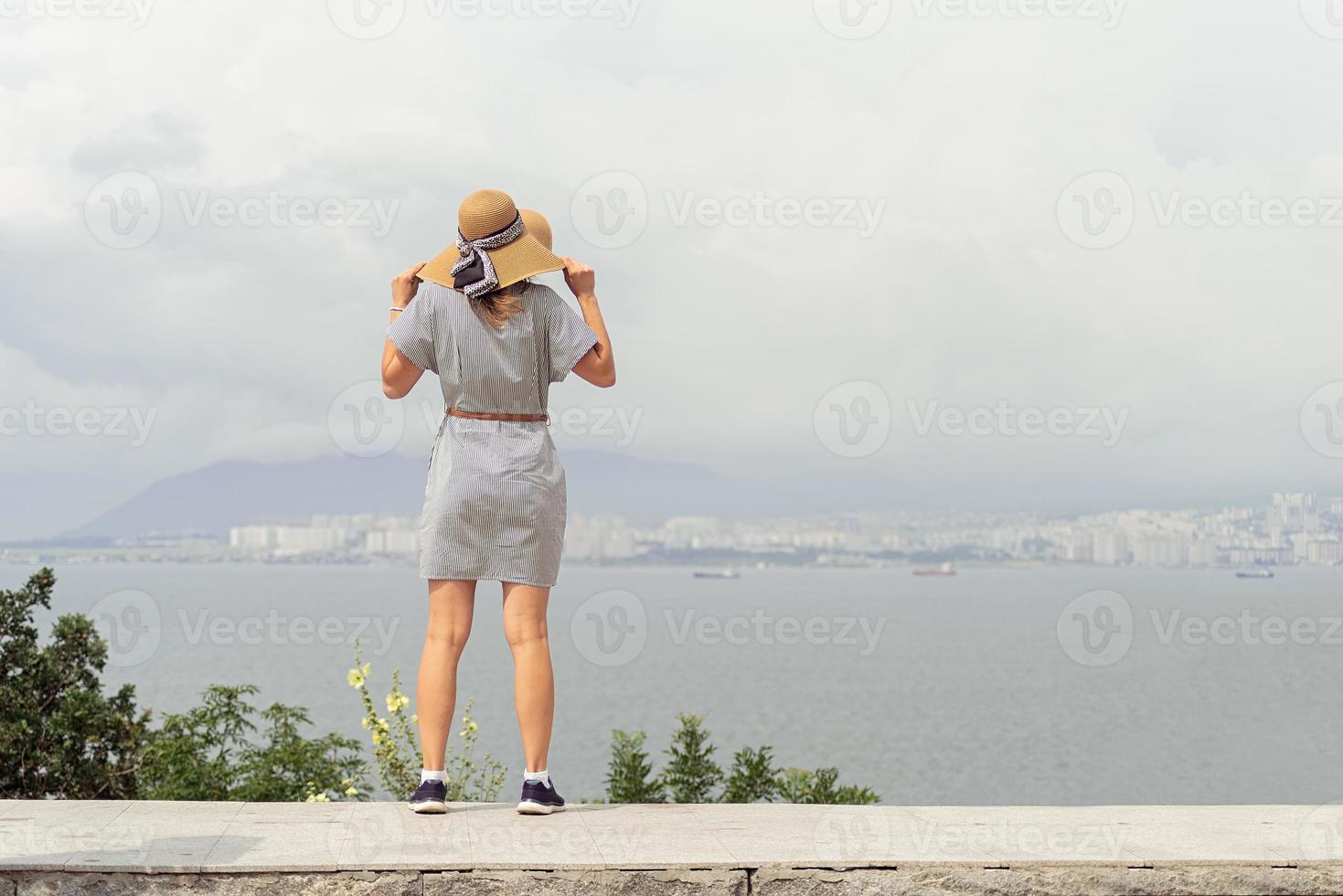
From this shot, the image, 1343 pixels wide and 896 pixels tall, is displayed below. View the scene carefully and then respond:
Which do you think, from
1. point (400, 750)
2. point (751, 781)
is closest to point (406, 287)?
point (400, 750)

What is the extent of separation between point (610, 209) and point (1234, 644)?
368 ft

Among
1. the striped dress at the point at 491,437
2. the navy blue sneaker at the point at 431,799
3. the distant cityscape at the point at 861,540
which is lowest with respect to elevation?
the navy blue sneaker at the point at 431,799

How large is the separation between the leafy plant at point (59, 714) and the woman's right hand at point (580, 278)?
355 centimetres

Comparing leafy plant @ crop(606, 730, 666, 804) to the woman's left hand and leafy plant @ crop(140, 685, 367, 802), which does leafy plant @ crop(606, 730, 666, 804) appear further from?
the woman's left hand

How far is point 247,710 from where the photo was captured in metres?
7.45

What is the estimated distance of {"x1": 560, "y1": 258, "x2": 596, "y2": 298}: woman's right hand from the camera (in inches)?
194

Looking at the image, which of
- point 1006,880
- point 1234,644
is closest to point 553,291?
point 1006,880

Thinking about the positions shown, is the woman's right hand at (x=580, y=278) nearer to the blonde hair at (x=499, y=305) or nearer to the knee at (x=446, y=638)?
the blonde hair at (x=499, y=305)

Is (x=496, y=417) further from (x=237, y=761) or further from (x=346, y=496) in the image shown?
(x=346, y=496)

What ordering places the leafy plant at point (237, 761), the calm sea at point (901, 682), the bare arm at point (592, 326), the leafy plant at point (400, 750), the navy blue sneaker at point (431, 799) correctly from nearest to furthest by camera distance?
1. the navy blue sneaker at point (431, 799)
2. the bare arm at point (592, 326)
3. the leafy plant at point (400, 750)
4. the leafy plant at point (237, 761)
5. the calm sea at point (901, 682)

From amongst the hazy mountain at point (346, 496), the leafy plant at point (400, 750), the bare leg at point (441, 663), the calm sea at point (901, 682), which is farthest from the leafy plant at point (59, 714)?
the hazy mountain at point (346, 496)

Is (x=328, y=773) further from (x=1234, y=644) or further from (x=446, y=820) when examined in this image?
(x=1234, y=644)

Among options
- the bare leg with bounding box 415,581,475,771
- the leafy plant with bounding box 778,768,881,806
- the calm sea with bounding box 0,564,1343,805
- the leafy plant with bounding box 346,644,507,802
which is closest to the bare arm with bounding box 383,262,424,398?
the bare leg with bounding box 415,581,475,771

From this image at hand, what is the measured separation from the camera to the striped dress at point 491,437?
4750mm
